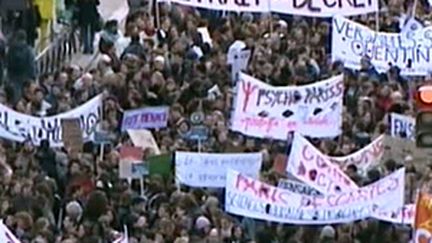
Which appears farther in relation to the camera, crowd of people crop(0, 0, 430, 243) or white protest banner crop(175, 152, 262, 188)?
white protest banner crop(175, 152, 262, 188)

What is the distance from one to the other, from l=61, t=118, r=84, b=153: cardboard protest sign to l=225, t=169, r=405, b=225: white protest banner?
2951 millimetres

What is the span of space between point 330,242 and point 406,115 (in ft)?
15.7

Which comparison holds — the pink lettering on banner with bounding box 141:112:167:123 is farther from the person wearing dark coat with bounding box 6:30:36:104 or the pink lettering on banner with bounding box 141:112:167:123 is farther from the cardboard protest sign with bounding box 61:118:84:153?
the person wearing dark coat with bounding box 6:30:36:104

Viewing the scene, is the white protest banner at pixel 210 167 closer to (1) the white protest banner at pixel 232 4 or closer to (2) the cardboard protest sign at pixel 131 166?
(2) the cardboard protest sign at pixel 131 166

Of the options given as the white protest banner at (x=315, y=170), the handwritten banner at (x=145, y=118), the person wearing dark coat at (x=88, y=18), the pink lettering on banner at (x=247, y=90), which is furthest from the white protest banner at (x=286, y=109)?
the person wearing dark coat at (x=88, y=18)

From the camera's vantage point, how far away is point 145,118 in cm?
2923

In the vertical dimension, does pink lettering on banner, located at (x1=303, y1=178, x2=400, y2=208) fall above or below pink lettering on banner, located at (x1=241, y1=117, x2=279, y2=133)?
below

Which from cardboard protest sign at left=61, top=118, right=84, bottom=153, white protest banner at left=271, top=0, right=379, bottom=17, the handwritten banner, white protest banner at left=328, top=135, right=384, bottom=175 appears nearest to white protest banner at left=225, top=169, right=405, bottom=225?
white protest banner at left=328, top=135, right=384, bottom=175

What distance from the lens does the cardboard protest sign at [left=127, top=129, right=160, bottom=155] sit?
2827cm

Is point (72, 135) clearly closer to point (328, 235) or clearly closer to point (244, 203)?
point (244, 203)

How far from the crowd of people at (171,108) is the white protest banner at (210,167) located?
13 centimetres

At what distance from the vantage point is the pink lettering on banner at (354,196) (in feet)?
83.0

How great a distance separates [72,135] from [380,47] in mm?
4604

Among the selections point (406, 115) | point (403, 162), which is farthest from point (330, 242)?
point (406, 115)
